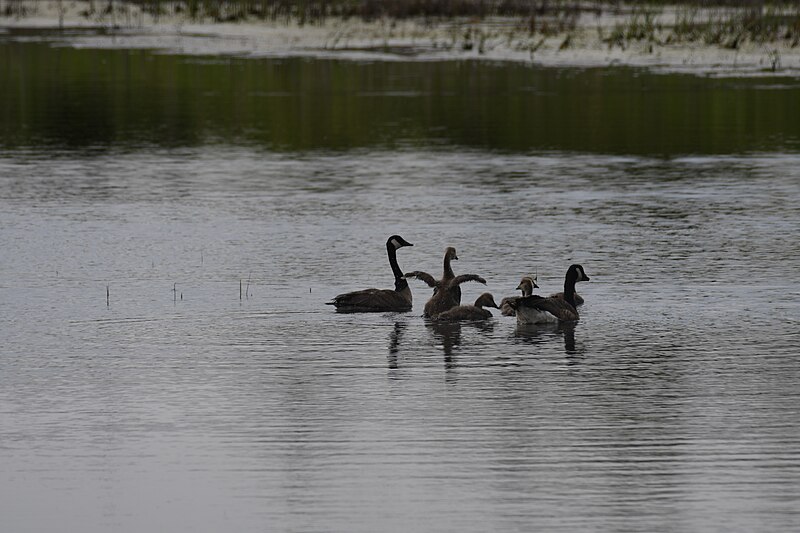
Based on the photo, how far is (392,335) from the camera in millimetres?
13203

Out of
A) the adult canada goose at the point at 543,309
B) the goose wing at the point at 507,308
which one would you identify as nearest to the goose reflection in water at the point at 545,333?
the adult canada goose at the point at 543,309

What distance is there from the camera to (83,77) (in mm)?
38719

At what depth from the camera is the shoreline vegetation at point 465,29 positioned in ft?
133

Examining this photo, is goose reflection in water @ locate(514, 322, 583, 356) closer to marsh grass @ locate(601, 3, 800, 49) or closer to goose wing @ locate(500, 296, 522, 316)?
goose wing @ locate(500, 296, 522, 316)

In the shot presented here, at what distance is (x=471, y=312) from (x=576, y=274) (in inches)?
39.8

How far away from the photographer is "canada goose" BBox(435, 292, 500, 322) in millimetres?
13633

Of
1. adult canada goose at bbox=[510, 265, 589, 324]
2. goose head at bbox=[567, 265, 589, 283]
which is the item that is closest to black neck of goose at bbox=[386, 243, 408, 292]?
adult canada goose at bbox=[510, 265, 589, 324]

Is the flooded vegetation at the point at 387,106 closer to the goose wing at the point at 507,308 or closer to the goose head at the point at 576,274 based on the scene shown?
the goose head at the point at 576,274

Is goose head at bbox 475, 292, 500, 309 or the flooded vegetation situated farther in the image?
the flooded vegetation

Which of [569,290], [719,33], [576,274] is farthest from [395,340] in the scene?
[719,33]

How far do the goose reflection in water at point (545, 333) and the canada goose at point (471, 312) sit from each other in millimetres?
342

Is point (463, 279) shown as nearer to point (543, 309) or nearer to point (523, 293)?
point (523, 293)

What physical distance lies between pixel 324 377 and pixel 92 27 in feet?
143

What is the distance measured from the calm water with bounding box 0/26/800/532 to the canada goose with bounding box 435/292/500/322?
180 mm
